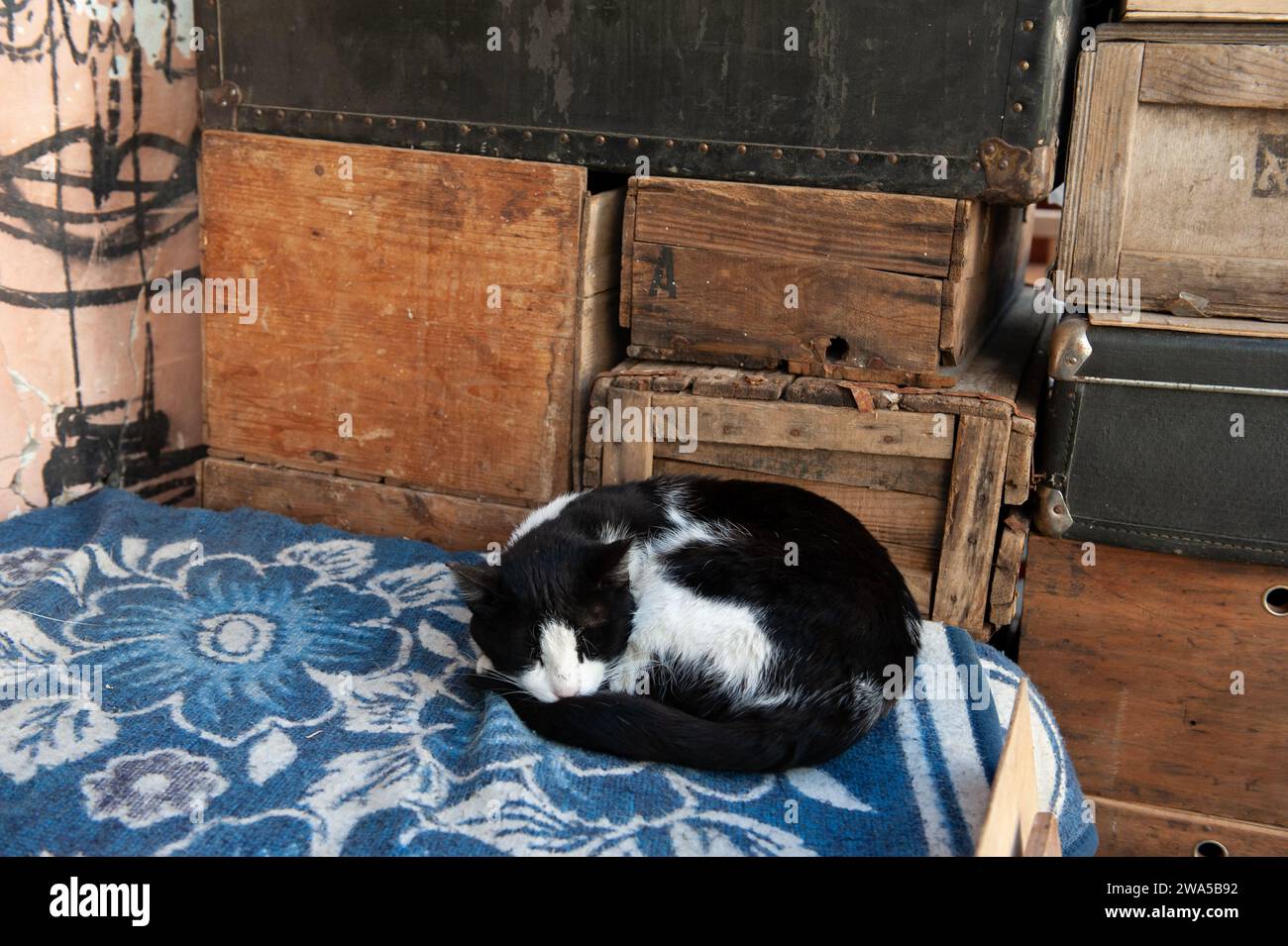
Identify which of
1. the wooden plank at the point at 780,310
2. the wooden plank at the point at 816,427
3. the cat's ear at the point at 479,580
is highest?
the wooden plank at the point at 780,310

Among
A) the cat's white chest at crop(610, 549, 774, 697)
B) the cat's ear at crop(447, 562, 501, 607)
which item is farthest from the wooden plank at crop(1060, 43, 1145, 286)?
the cat's ear at crop(447, 562, 501, 607)

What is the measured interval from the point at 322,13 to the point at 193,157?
63cm

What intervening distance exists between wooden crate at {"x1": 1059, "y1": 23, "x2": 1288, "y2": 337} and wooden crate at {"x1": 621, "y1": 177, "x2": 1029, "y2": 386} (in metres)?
0.25

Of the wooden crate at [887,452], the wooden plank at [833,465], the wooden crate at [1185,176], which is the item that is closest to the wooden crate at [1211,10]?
the wooden crate at [1185,176]

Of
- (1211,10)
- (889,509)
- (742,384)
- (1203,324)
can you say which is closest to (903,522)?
(889,509)

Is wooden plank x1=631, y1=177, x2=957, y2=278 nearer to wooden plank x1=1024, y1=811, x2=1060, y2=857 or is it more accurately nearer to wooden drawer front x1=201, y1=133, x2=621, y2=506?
wooden drawer front x1=201, y1=133, x2=621, y2=506

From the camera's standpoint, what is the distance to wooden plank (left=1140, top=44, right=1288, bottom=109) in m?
1.92

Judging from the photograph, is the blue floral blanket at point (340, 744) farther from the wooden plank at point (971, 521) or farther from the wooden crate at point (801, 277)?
the wooden crate at point (801, 277)

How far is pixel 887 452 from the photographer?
6.98 ft

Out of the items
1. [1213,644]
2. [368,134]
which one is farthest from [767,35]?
[1213,644]

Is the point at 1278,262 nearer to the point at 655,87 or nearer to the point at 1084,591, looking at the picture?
the point at 1084,591

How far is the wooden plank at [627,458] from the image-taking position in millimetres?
2230

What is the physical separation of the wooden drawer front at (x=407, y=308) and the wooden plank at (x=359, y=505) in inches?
1.4

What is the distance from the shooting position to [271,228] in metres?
2.40
